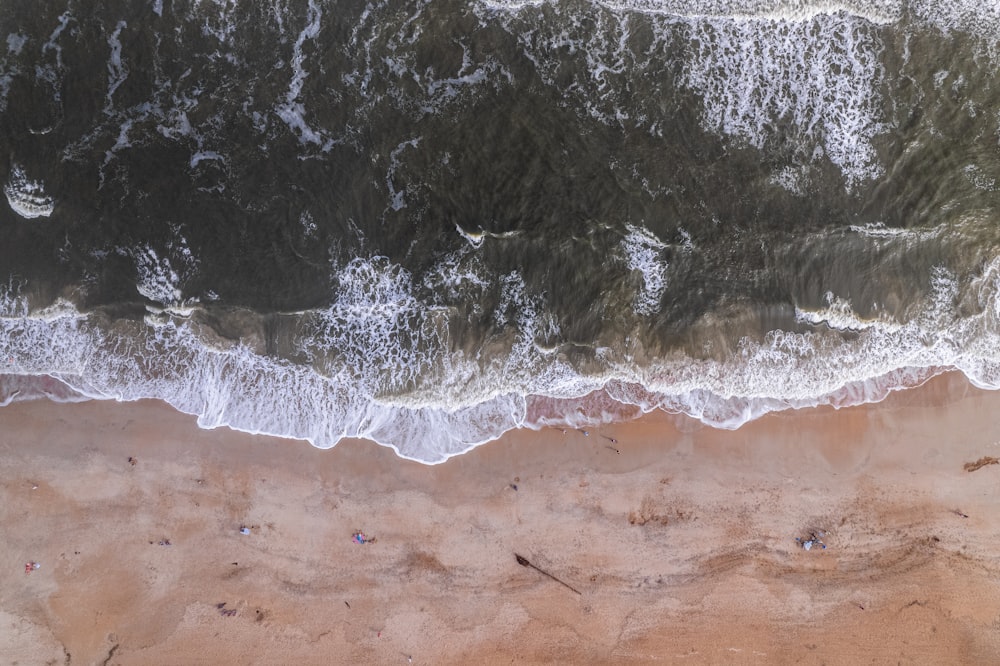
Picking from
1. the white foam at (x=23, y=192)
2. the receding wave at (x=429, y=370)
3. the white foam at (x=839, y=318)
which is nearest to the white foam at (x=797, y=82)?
the white foam at (x=839, y=318)

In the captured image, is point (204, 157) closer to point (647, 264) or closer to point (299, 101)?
point (299, 101)

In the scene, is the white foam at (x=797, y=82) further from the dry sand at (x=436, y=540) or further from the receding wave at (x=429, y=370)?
the dry sand at (x=436, y=540)

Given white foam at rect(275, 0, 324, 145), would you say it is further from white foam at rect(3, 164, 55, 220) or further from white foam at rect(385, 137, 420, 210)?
white foam at rect(3, 164, 55, 220)

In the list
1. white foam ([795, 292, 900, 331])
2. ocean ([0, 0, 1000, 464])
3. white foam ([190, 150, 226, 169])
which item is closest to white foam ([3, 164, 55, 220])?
ocean ([0, 0, 1000, 464])

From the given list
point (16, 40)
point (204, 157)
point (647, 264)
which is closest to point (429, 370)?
point (647, 264)

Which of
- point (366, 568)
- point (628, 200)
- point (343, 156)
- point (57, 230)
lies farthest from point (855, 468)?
point (57, 230)

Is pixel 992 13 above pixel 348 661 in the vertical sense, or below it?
above

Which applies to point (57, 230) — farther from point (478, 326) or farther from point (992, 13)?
point (992, 13)
